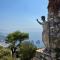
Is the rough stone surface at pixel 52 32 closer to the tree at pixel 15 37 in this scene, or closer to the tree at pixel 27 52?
the tree at pixel 27 52

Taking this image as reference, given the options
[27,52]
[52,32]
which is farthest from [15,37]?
[52,32]

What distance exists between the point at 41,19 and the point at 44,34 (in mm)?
557

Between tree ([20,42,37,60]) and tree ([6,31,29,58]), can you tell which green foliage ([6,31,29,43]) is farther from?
tree ([20,42,37,60])

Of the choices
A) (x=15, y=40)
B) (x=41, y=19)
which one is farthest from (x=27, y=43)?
(x=41, y=19)

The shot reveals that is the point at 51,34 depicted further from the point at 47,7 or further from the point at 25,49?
the point at 25,49

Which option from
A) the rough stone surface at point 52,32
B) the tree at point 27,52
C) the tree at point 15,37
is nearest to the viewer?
the rough stone surface at point 52,32

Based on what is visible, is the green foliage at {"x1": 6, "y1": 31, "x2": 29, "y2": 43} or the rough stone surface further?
the green foliage at {"x1": 6, "y1": 31, "x2": 29, "y2": 43}

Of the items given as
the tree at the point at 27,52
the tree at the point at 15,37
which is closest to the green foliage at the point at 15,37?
the tree at the point at 15,37

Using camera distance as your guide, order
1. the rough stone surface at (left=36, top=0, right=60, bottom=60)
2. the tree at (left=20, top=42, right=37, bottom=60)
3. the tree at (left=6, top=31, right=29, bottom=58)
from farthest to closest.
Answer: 1. the tree at (left=6, top=31, right=29, bottom=58)
2. the tree at (left=20, top=42, right=37, bottom=60)
3. the rough stone surface at (left=36, top=0, right=60, bottom=60)

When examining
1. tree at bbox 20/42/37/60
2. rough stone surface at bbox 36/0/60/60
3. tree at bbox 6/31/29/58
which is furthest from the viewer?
tree at bbox 6/31/29/58

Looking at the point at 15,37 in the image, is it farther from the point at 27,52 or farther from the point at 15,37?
the point at 27,52

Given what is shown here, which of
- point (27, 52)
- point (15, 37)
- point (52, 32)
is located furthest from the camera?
point (15, 37)

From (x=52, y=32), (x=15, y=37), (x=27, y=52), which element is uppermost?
(x=52, y=32)

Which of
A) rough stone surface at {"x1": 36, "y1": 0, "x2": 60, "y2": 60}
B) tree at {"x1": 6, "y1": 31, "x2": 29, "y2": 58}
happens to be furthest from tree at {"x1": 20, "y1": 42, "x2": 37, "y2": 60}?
rough stone surface at {"x1": 36, "y1": 0, "x2": 60, "y2": 60}
